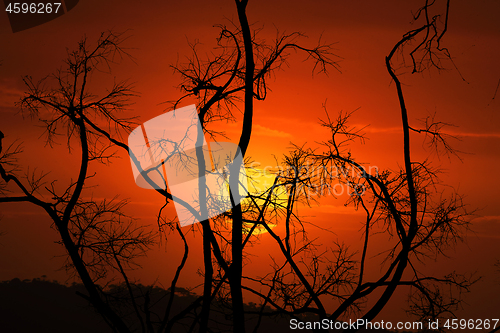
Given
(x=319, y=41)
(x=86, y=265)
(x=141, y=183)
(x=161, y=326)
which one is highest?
(x=319, y=41)

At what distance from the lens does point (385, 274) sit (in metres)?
7.02

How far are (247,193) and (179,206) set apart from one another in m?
1.36

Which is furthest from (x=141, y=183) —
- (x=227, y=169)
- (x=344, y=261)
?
(x=344, y=261)

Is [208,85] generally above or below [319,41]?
below

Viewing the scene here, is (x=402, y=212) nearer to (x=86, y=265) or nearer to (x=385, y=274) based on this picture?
(x=385, y=274)

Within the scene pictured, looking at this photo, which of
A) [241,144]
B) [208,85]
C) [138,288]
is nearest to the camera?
[241,144]

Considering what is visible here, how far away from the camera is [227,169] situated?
24.6ft

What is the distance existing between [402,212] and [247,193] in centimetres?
304

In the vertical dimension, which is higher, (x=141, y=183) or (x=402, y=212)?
(x=141, y=183)

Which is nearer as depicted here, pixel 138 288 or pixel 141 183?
pixel 141 183

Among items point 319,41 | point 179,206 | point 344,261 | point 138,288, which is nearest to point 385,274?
point 344,261

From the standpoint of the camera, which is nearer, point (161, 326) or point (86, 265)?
point (86, 265)

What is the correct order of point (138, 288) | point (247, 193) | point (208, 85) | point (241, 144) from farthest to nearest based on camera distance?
point (138, 288)
point (208, 85)
point (247, 193)
point (241, 144)

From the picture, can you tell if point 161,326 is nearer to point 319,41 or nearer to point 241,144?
point 241,144
